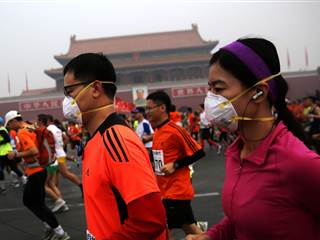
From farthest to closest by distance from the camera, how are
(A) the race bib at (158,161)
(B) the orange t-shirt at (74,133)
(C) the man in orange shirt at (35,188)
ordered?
1. (B) the orange t-shirt at (74,133)
2. (C) the man in orange shirt at (35,188)
3. (A) the race bib at (158,161)

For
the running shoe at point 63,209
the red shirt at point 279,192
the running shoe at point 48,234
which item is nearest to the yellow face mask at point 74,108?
the red shirt at point 279,192

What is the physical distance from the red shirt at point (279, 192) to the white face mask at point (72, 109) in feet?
2.80

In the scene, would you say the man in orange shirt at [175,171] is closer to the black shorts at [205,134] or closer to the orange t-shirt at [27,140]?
the orange t-shirt at [27,140]

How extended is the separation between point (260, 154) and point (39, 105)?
37805 mm

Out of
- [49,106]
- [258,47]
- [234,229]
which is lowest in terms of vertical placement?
[49,106]

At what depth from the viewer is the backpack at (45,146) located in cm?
530

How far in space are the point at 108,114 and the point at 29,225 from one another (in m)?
4.12

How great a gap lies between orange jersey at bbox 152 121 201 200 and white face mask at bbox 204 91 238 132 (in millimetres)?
2007

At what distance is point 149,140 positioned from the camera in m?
6.63

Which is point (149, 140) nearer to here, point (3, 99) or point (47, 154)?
point (47, 154)

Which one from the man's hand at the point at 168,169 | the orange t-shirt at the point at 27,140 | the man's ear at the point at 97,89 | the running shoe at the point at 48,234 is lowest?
the running shoe at the point at 48,234

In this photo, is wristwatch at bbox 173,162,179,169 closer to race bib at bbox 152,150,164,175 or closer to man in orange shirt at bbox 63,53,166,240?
race bib at bbox 152,150,164,175

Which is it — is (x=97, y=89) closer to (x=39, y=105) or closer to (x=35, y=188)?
(x=35, y=188)

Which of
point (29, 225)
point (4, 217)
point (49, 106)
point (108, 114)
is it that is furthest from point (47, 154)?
point (49, 106)
